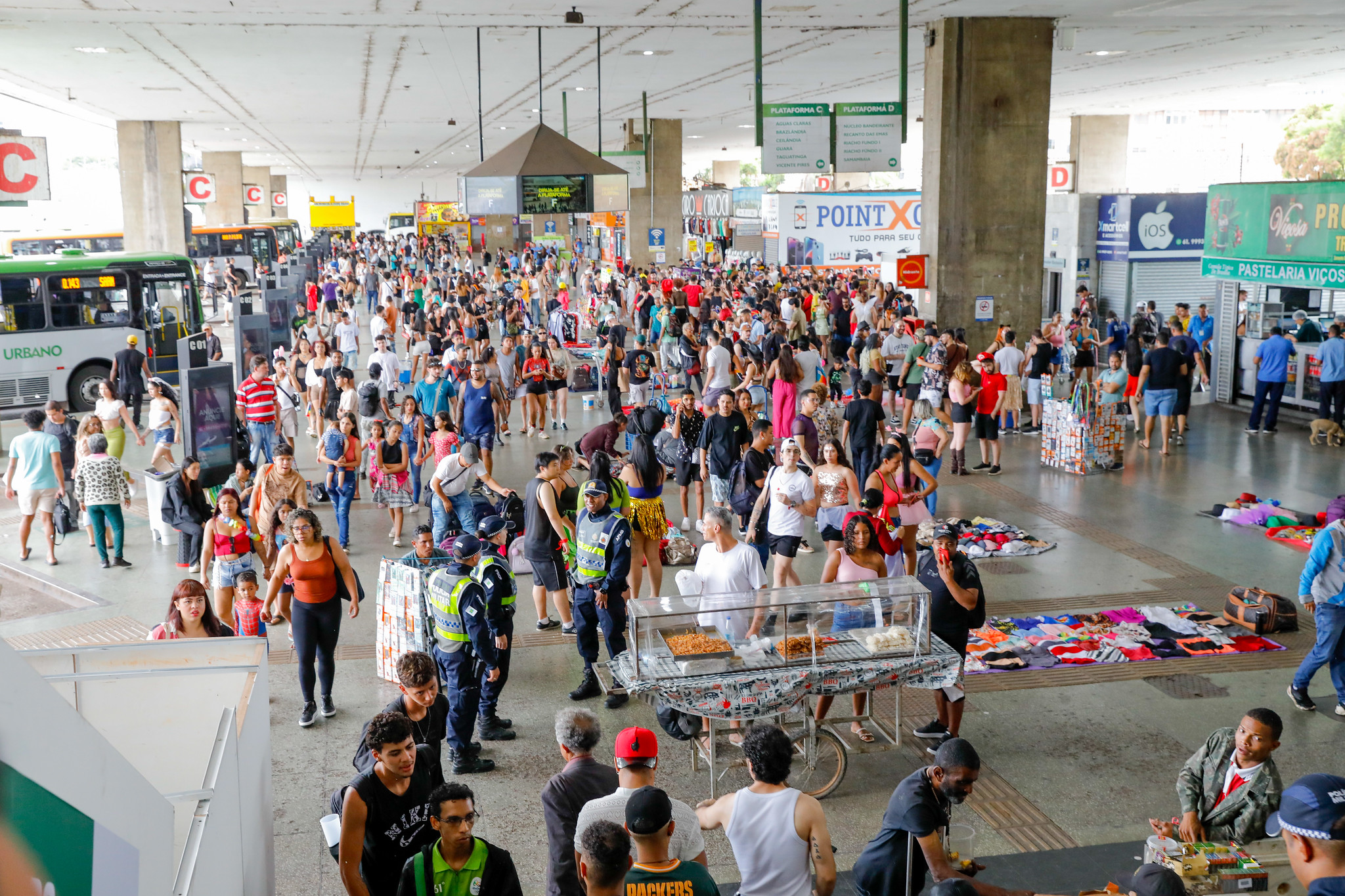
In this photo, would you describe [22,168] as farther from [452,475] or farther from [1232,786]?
[1232,786]

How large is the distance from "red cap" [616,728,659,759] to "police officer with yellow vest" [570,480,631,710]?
3.25 m

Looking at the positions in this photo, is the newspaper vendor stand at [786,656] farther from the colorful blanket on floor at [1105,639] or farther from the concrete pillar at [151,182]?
the concrete pillar at [151,182]

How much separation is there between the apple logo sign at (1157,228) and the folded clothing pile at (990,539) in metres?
16.4

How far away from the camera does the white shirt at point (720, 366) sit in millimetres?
16625

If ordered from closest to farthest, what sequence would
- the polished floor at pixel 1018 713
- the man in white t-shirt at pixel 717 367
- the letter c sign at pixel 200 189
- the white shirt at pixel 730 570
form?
1. the polished floor at pixel 1018 713
2. the white shirt at pixel 730 570
3. the man in white t-shirt at pixel 717 367
4. the letter c sign at pixel 200 189

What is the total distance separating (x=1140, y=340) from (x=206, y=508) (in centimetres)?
1497

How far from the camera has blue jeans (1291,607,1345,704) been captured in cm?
768

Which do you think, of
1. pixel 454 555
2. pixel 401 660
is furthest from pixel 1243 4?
pixel 401 660

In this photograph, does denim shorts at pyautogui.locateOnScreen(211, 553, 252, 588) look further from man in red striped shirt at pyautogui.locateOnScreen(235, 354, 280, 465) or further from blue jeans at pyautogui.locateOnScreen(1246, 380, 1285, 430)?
blue jeans at pyautogui.locateOnScreen(1246, 380, 1285, 430)

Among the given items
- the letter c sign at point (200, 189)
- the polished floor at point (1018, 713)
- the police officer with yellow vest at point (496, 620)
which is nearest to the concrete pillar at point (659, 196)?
the letter c sign at point (200, 189)

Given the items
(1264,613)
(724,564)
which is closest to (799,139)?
(1264,613)

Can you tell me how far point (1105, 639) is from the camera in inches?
372

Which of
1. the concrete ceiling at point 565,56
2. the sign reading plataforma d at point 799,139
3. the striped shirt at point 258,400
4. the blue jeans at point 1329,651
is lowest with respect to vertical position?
the blue jeans at point 1329,651

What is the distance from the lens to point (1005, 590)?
1080 centimetres
